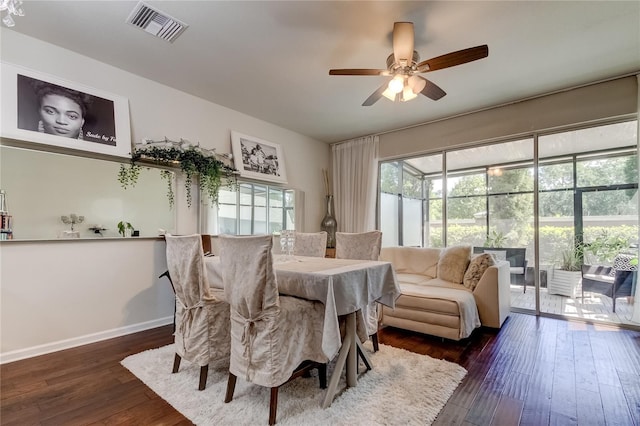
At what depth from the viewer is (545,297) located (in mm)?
3803

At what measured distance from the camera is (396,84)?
2.52 meters

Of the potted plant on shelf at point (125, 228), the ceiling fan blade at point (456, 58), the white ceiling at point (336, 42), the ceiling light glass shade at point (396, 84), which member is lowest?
the potted plant on shelf at point (125, 228)

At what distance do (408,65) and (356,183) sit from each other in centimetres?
303

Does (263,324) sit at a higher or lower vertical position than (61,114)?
lower

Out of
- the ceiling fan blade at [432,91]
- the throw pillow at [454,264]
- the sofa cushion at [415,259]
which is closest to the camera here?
the ceiling fan blade at [432,91]

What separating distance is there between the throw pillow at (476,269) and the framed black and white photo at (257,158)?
9.39ft

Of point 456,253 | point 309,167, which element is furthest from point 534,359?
point 309,167

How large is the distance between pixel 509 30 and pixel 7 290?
467cm

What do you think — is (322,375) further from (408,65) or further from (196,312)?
(408,65)

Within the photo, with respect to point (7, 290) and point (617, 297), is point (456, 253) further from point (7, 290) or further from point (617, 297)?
point (7, 290)

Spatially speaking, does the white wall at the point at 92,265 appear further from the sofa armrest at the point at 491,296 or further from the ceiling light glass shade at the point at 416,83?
the sofa armrest at the point at 491,296

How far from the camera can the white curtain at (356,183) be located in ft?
16.8

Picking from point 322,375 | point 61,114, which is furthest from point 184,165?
point 322,375

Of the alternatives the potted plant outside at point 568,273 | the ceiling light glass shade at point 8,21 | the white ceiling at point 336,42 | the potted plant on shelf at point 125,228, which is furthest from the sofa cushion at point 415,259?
the ceiling light glass shade at point 8,21
